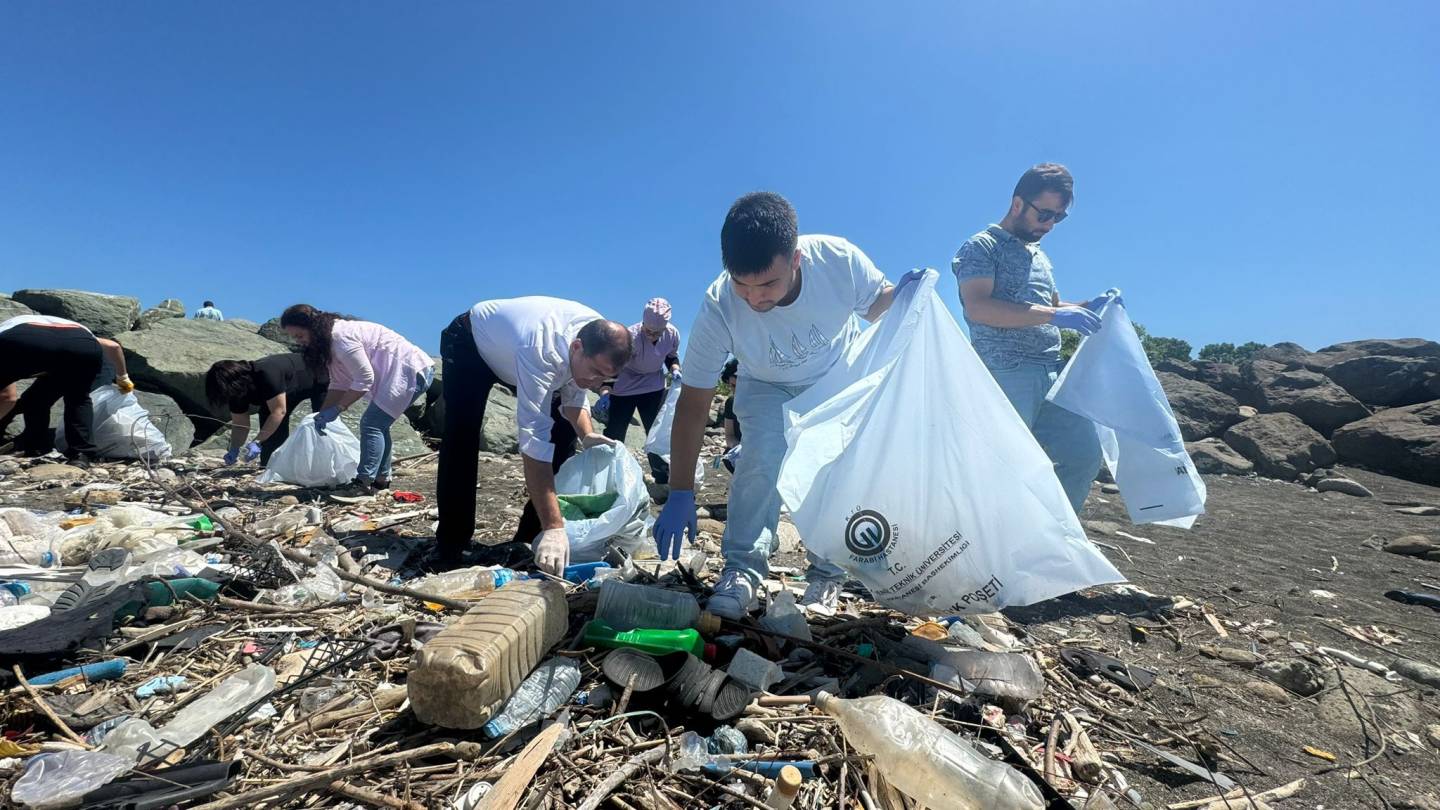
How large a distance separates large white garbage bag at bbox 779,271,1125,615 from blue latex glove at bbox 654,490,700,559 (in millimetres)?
785

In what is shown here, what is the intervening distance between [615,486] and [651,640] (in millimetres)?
1527

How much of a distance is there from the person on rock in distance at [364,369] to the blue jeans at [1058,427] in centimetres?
479

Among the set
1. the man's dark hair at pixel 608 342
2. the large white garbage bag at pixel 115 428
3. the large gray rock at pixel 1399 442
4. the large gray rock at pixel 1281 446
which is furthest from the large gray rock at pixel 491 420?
the large gray rock at pixel 1399 442

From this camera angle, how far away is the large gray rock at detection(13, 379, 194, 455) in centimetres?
752

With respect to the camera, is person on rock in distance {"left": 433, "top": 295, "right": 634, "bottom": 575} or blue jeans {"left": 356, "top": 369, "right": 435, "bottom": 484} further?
blue jeans {"left": 356, "top": 369, "right": 435, "bottom": 484}

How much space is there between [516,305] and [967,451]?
99.6 inches

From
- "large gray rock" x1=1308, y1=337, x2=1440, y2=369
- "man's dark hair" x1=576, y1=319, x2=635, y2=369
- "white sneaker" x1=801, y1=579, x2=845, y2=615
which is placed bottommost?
"white sneaker" x1=801, y1=579, x2=845, y2=615

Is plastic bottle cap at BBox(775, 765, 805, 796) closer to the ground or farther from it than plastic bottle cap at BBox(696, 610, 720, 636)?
farther from it

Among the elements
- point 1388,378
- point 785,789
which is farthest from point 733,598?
point 1388,378

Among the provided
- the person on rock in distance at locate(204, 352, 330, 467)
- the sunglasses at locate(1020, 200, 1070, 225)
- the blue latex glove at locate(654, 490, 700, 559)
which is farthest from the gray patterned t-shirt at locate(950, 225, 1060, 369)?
the person on rock in distance at locate(204, 352, 330, 467)

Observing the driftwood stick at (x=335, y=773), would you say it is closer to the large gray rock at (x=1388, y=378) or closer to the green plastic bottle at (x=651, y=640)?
the green plastic bottle at (x=651, y=640)

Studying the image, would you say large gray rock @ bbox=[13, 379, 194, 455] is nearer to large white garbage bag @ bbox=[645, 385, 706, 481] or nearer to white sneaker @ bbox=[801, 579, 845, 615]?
large white garbage bag @ bbox=[645, 385, 706, 481]

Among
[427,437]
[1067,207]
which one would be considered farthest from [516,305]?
[427,437]

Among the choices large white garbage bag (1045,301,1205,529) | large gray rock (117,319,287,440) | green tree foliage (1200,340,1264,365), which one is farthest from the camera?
green tree foliage (1200,340,1264,365)
